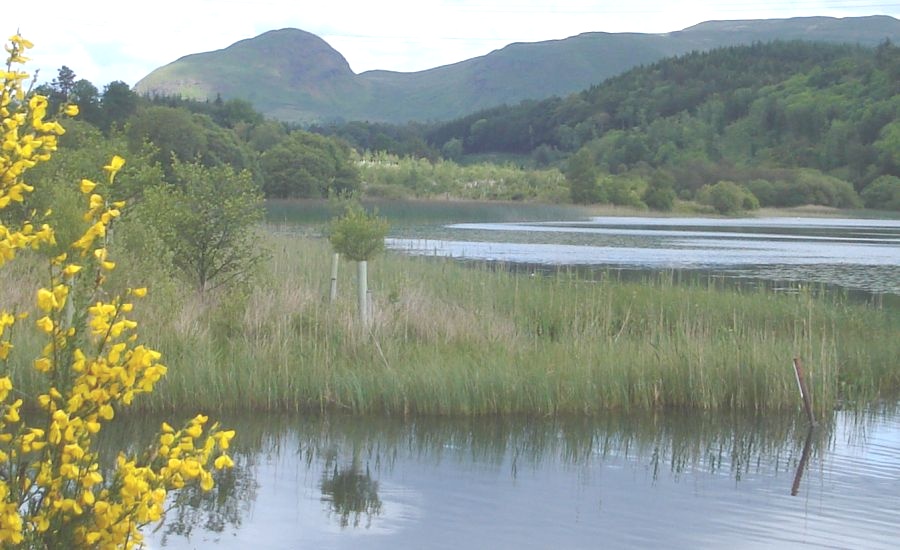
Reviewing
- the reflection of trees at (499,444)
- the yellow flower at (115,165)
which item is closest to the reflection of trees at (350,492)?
the reflection of trees at (499,444)

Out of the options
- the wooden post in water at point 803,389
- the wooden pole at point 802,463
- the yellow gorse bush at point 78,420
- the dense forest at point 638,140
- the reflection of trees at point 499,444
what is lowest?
the wooden pole at point 802,463

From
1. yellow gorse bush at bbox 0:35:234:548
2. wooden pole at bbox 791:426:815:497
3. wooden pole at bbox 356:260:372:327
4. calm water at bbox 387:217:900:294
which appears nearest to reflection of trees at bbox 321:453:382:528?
wooden pole at bbox 356:260:372:327

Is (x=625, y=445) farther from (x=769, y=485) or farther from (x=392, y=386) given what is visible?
(x=392, y=386)

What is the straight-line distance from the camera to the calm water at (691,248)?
96.5ft

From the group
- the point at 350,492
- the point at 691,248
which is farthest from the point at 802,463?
the point at 691,248

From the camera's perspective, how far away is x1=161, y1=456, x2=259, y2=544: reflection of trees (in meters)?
8.61

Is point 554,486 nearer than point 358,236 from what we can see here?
Yes

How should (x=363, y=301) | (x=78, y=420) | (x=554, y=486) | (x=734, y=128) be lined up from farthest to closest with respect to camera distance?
(x=734, y=128) < (x=363, y=301) < (x=554, y=486) < (x=78, y=420)

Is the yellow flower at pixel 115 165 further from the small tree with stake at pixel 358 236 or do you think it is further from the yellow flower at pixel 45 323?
the small tree with stake at pixel 358 236

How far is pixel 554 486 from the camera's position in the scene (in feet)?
33.9

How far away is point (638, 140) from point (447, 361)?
90370 mm

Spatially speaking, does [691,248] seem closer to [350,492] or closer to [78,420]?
[350,492]

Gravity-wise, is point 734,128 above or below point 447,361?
above

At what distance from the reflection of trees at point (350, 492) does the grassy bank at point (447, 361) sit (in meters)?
1.69
